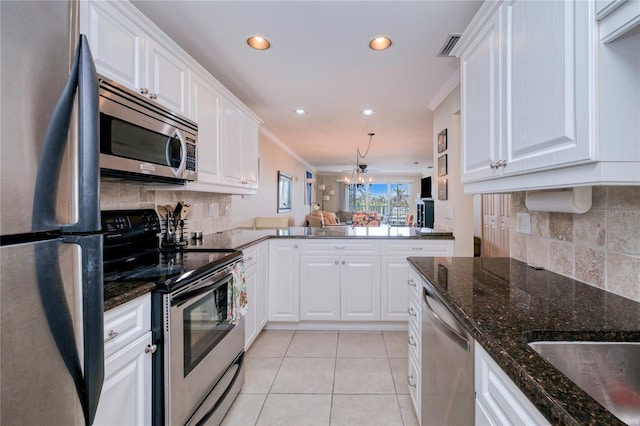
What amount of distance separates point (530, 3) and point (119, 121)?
5.82 ft

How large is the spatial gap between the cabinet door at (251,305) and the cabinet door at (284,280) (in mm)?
353

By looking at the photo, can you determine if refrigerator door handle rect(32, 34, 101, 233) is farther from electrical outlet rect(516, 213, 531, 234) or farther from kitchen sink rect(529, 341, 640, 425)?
electrical outlet rect(516, 213, 531, 234)

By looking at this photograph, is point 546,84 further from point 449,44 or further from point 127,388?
point 127,388

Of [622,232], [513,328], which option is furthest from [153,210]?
[622,232]

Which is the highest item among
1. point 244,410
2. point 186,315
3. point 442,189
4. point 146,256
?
point 442,189

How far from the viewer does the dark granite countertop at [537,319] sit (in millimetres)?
568

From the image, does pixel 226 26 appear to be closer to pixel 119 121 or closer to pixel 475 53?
pixel 119 121

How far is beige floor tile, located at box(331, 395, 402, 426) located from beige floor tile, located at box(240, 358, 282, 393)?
1.68 ft

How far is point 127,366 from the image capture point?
1094 mm

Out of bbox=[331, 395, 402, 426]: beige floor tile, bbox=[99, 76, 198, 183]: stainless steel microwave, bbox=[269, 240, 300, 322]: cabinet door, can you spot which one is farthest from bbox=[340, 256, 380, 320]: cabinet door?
bbox=[99, 76, 198, 183]: stainless steel microwave

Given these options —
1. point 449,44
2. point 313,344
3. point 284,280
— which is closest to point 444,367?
point 313,344

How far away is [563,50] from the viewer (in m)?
0.89

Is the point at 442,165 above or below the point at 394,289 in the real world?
above

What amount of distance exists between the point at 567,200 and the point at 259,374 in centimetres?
220
